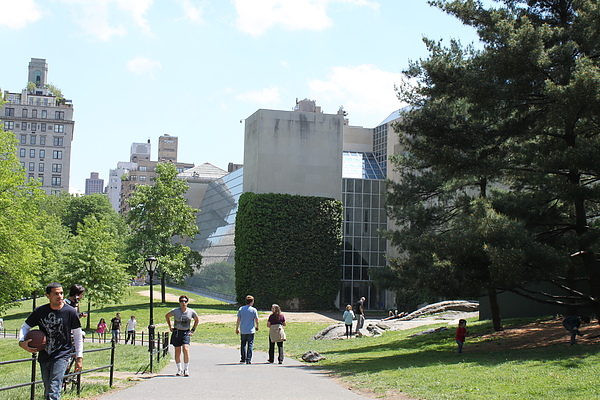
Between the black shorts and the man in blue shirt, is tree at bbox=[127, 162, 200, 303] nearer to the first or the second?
the man in blue shirt

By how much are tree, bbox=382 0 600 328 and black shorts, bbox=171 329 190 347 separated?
22.3 feet

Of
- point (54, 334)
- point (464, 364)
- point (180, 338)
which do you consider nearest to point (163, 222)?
point (180, 338)

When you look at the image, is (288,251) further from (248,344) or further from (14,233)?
(248,344)

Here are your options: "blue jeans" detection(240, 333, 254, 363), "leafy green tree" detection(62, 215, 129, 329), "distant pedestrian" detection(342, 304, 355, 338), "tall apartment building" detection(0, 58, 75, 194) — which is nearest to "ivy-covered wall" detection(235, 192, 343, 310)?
"leafy green tree" detection(62, 215, 129, 329)

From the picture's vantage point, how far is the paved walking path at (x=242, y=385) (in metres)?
10.1

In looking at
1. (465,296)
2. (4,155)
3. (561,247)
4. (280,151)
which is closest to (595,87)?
(561,247)

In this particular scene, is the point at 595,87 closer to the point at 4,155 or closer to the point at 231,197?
the point at 4,155

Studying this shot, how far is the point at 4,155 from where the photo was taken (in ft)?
106

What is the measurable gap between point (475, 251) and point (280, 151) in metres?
36.2

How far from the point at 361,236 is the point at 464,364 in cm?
4052

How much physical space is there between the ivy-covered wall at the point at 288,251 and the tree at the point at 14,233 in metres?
19.2

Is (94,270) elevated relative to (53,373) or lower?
elevated

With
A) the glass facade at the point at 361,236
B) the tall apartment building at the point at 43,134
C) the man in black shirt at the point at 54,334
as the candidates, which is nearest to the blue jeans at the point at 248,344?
the man in black shirt at the point at 54,334

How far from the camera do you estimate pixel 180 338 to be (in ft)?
42.7
